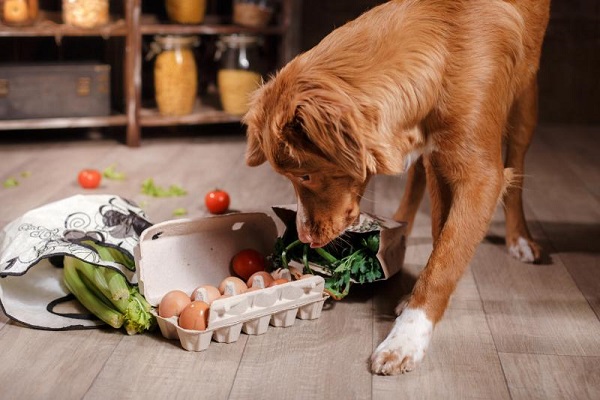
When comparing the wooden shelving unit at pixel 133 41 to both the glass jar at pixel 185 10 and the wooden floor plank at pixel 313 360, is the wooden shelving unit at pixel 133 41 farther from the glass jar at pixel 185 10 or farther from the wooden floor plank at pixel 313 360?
the wooden floor plank at pixel 313 360

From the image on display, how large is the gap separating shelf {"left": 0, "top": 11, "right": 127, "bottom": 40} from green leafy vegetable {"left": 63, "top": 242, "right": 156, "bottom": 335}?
2.05m

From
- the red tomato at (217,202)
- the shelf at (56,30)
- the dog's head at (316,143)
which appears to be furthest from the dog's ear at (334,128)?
the shelf at (56,30)

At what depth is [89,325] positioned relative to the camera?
2.01 m

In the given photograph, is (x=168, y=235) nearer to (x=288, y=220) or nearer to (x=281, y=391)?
(x=288, y=220)

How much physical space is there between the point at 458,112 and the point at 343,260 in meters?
0.50

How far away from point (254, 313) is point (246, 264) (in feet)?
1.04

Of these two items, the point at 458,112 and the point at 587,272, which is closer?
the point at 458,112

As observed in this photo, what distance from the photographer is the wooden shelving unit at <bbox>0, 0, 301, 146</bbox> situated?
393 cm

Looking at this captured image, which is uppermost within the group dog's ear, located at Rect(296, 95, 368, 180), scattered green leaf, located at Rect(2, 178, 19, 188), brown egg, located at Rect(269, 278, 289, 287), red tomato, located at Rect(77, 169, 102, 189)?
dog's ear, located at Rect(296, 95, 368, 180)

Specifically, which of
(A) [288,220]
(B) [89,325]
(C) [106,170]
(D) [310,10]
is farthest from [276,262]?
(D) [310,10]

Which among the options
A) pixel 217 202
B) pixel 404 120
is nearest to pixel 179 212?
pixel 217 202

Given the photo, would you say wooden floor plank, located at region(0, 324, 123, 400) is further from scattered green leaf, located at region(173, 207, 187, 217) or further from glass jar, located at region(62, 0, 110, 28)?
glass jar, located at region(62, 0, 110, 28)

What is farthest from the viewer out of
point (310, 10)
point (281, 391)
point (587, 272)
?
point (310, 10)

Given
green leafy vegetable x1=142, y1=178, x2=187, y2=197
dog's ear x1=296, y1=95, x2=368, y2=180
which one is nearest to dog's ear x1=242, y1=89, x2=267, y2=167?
dog's ear x1=296, y1=95, x2=368, y2=180
